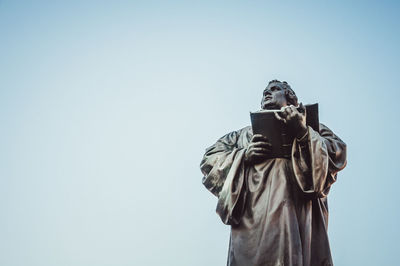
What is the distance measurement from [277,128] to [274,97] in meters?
1.12

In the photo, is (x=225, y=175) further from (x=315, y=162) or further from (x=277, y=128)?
(x=315, y=162)

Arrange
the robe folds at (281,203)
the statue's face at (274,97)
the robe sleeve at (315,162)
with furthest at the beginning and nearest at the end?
the statue's face at (274,97)
the robe sleeve at (315,162)
the robe folds at (281,203)

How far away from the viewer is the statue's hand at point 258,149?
5.26 m

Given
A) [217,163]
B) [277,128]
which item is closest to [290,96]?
[277,128]

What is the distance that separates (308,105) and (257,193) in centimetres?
122

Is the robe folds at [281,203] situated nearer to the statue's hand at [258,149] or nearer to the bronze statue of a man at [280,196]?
the bronze statue of a man at [280,196]

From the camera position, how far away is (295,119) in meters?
4.98

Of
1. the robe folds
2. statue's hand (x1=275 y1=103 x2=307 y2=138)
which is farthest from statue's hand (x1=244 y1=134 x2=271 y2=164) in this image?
statue's hand (x1=275 y1=103 x2=307 y2=138)

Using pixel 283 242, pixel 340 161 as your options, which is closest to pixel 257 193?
pixel 283 242

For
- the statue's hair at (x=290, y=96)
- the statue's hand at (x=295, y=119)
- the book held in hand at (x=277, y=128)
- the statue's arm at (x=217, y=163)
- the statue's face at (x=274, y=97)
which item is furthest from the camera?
the statue's hair at (x=290, y=96)

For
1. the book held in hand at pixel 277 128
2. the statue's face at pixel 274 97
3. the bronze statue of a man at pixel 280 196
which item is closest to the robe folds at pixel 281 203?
the bronze statue of a man at pixel 280 196

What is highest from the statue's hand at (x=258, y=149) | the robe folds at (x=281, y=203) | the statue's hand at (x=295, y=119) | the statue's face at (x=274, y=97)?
the statue's face at (x=274, y=97)

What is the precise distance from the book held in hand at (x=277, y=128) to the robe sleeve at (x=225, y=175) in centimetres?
42

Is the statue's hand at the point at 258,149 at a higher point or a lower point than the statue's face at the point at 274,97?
lower
